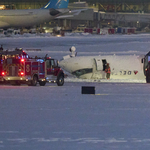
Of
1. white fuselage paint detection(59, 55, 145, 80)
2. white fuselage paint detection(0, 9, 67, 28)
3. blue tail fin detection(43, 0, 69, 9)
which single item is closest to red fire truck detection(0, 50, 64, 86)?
white fuselage paint detection(59, 55, 145, 80)

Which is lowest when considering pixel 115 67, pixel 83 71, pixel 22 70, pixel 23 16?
pixel 83 71

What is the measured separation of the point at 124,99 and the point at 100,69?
14.6 meters

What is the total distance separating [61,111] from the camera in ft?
40.5

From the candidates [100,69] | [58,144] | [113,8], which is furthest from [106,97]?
[113,8]

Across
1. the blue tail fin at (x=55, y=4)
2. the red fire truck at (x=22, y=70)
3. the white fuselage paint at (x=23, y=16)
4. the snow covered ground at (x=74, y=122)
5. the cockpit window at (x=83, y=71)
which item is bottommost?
the snow covered ground at (x=74, y=122)

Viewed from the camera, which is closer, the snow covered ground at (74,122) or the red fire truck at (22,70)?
the snow covered ground at (74,122)

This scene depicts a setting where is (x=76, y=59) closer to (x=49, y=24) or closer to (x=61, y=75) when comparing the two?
(x=61, y=75)

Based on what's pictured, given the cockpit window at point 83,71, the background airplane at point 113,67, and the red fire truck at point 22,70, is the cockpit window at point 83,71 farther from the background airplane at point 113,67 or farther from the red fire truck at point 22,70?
the red fire truck at point 22,70

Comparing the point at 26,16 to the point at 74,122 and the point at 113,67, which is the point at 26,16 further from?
the point at 74,122

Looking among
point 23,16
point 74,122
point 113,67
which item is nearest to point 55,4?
point 23,16

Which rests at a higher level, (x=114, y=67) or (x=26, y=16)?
(x=26, y=16)

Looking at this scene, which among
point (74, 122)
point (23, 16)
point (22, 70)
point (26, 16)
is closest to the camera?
point (74, 122)

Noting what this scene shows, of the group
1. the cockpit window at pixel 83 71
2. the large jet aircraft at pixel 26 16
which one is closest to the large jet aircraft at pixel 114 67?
the cockpit window at pixel 83 71

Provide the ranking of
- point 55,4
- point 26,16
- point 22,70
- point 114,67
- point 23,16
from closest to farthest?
point 22,70 → point 114,67 → point 23,16 → point 26,16 → point 55,4
